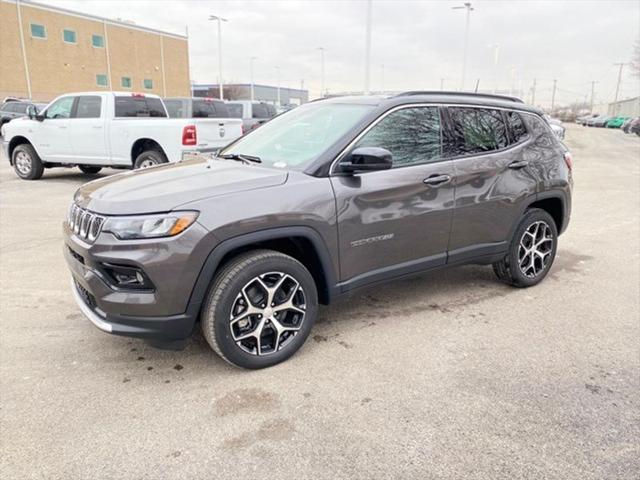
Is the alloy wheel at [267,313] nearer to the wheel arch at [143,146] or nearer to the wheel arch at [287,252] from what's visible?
the wheel arch at [287,252]

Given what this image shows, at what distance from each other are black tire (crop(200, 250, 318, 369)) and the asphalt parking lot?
0.13 metres

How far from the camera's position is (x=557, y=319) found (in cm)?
414

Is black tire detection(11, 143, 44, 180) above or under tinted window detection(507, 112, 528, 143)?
under

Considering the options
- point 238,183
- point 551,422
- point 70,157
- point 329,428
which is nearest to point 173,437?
point 329,428

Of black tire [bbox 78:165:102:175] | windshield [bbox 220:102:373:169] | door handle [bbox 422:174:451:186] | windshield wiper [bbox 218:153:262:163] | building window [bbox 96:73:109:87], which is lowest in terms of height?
black tire [bbox 78:165:102:175]

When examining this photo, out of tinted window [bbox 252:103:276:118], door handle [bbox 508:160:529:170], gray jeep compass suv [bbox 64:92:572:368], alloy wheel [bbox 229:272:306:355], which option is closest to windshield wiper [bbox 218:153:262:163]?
gray jeep compass suv [bbox 64:92:572:368]

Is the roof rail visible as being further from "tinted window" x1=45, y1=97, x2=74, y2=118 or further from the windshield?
"tinted window" x1=45, y1=97, x2=74, y2=118

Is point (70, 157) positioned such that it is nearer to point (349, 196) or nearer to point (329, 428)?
point (349, 196)

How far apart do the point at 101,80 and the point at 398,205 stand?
5823 centimetres

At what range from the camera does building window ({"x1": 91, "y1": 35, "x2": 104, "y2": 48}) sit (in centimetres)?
5256

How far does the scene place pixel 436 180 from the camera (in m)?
3.85

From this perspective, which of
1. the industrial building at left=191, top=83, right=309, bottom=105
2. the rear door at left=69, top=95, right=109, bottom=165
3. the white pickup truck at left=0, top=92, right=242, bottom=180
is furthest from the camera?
the industrial building at left=191, top=83, right=309, bottom=105

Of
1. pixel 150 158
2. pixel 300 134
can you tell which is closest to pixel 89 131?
pixel 150 158

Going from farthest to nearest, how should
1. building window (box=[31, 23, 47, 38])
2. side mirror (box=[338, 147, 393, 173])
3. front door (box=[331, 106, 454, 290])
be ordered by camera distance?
1. building window (box=[31, 23, 47, 38])
2. front door (box=[331, 106, 454, 290])
3. side mirror (box=[338, 147, 393, 173])
